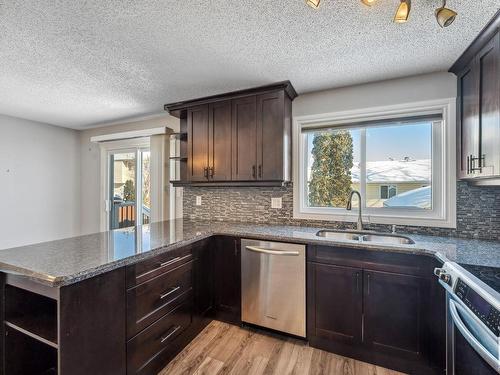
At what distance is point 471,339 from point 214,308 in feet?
6.38

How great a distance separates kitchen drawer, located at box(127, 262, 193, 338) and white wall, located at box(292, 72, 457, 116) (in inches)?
78.1

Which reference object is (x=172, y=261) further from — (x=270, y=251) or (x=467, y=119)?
(x=467, y=119)

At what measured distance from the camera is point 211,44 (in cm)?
177

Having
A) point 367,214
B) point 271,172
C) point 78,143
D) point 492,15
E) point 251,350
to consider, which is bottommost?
point 251,350

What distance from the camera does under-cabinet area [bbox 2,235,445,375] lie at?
1.31 metres

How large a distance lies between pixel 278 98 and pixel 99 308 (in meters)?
2.19

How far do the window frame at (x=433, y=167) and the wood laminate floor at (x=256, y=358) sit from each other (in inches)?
46.8

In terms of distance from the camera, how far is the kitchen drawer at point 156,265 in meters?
1.54

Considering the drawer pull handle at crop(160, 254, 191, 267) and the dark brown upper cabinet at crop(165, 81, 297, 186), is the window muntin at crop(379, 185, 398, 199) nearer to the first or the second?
the dark brown upper cabinet at crop(165, 81, 297, 186)

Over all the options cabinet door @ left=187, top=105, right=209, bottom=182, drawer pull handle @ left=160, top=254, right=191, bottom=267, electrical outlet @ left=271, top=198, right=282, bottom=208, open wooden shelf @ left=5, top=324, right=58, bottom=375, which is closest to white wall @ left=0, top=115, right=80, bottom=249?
cabinet door @ left=187, top=105, right=209, bottom=182

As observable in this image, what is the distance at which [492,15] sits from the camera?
146 cm

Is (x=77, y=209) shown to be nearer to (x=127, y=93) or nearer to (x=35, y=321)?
(x=127, y=93)

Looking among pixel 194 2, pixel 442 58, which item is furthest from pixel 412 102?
pixel 194 2

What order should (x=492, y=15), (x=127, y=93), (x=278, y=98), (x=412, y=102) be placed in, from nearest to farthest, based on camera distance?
(x=492, y=15) < (x=412, y=102) < (x=278, y=98) < (x=127, y=93)
